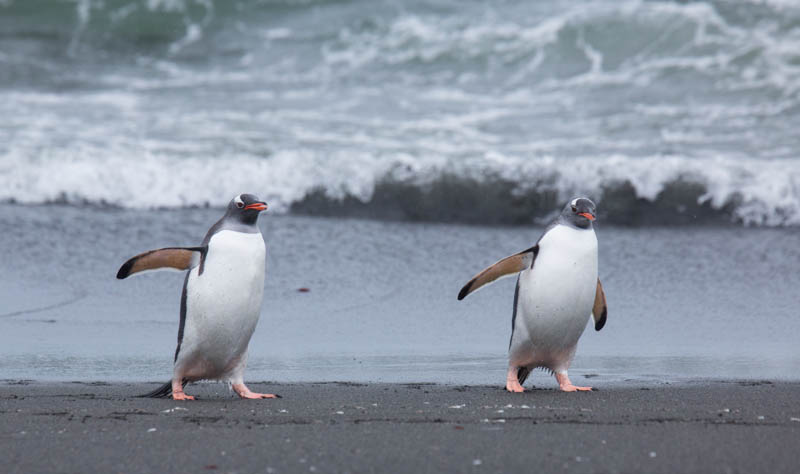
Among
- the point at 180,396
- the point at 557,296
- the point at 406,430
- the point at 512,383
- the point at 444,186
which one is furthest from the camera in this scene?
the point at 444,186

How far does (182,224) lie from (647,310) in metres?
3.76

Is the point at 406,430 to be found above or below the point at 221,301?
below

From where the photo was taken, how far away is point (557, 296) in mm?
4742

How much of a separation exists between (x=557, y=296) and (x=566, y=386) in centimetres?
38

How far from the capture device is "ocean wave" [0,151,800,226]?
29.5ft

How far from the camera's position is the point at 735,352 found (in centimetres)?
536

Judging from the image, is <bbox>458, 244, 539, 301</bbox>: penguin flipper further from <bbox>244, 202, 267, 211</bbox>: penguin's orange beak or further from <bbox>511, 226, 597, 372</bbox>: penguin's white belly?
<bbox>244, 202, 267, 211</bbox>: penguin's orange beak

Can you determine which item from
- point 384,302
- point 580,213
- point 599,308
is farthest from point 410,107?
point 580,213

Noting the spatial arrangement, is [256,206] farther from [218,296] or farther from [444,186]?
[444,186]

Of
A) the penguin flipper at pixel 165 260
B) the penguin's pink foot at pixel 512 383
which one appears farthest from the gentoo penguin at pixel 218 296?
the penguin's pink foot at pixel 512 383

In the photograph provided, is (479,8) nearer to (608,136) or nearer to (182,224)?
(608,136)

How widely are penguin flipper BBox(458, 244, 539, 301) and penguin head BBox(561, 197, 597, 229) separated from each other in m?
0.19

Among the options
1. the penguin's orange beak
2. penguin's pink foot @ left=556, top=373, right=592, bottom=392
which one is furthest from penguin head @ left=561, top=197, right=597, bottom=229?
the penguin's orange beak

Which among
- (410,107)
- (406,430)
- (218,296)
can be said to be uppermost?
(410,107)
